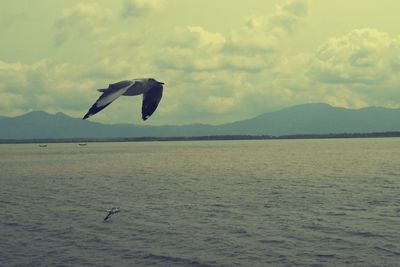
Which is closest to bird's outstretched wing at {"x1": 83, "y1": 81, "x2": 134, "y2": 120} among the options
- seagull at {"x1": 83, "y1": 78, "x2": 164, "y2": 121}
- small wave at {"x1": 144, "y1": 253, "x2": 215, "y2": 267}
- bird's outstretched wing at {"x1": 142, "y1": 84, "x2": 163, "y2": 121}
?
seagull at {"x1": 83, "y1": 78, "x2": 164, "y2": 121}

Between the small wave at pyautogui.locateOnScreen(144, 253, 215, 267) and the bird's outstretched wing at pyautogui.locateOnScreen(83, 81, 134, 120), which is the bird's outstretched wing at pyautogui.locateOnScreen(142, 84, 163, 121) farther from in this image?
the small wave at pyautogui.locateOnScreen(144, 253, 215, 267)

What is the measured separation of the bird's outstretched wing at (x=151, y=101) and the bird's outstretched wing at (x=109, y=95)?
1.04 meters

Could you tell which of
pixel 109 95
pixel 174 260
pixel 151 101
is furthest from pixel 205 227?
pixel 109 95

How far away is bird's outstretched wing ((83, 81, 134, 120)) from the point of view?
7100mm

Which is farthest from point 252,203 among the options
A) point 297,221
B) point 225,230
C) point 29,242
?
point 29,242

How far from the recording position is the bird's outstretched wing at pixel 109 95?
7.10m

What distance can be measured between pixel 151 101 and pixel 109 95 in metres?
1.79

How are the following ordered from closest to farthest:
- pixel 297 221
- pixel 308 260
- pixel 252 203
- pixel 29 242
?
pixel 308 260 → pixel 29 242 → pixel 297 221 → pixel 252 203

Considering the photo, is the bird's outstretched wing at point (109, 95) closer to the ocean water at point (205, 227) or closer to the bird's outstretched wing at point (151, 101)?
the bird's outstretched wing at point (151, 101)

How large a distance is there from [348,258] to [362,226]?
894 centimetres

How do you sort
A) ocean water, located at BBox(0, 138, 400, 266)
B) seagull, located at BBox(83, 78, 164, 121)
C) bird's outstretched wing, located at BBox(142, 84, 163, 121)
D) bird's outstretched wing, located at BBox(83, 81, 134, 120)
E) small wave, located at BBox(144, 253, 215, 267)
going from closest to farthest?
bird's outstretched wing, located at BBox(83, 81, 134, 120), seagull, located at BBox(83, 78, 164, 121), bird's outstretched wing, located at BBox(142, 84, 163, 121), small wave, located at BBox(144, 253, 215, 267), ocean water, located at BBox(0, 138, 400, 266)

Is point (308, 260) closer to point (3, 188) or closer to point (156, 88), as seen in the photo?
point (156, 88)

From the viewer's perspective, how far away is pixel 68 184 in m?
72.2

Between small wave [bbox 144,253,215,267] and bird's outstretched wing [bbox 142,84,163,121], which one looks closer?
bird's outstretched wing [bbox 142,84,163,121]
